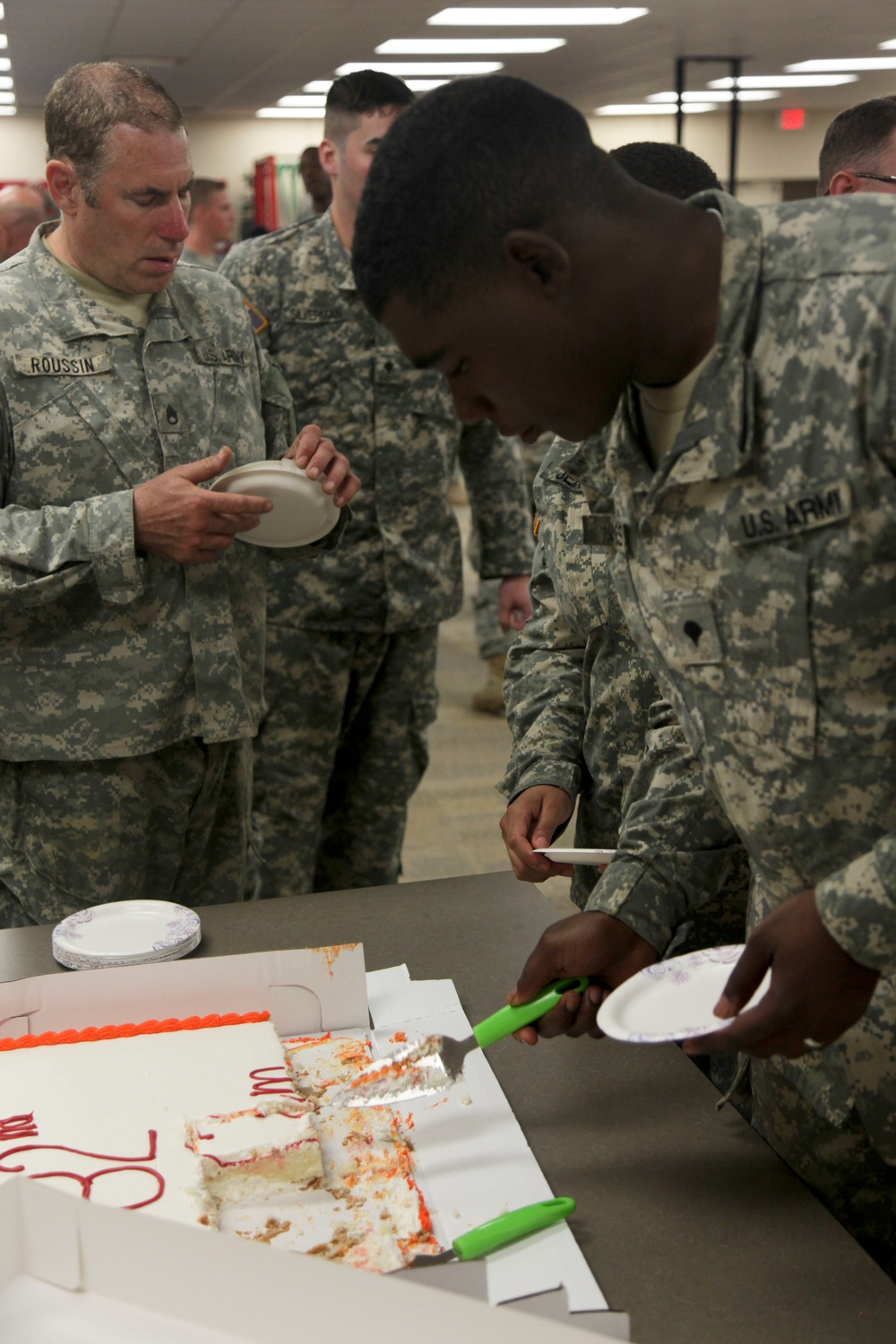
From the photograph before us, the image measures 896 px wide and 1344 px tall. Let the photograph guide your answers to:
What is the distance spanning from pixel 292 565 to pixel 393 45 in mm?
6810

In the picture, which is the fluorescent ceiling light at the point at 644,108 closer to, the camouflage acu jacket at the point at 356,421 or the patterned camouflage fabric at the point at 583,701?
the camouflage acu jacket at the point at 356,421

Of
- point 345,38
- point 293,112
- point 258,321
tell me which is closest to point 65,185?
point 258,321

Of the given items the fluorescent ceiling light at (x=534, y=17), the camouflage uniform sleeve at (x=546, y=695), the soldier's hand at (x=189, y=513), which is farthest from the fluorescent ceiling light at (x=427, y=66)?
the camouflage uniform sleeve at (x=546, y=695)

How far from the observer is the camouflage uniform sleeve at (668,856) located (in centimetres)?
116

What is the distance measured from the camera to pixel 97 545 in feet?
5.95

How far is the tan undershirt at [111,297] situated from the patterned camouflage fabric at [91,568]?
1.0 inches

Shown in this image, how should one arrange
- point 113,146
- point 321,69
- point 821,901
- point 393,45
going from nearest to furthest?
point 821,901
point 113,146
point 393,45
point 321,69

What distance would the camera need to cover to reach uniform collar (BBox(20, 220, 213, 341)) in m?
1.92

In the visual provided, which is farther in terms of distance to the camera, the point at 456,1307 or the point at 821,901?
the point at 821,901

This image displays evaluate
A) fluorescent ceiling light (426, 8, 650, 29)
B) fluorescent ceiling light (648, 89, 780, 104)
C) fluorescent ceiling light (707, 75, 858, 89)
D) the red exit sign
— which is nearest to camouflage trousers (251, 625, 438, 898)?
fluorescent ceiling light (426, 8, 650, 29)

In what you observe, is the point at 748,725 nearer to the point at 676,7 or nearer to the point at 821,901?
the point at 821,901

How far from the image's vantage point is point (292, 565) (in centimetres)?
273

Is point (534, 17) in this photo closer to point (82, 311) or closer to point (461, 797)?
point (461, 797)

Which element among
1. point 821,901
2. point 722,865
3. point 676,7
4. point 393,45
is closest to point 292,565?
point 722,865
